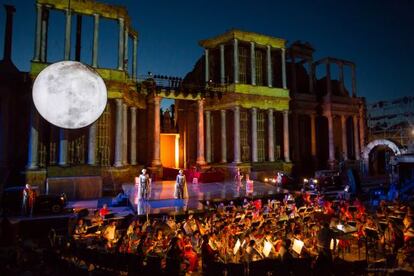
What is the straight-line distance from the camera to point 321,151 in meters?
36.2

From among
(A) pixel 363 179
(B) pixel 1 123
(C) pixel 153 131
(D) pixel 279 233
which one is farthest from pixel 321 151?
(B) pixel 1 123

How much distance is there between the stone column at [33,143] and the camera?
64.1ft

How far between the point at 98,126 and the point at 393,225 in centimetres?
2000

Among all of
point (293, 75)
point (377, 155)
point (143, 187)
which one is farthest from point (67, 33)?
point (377, 155)

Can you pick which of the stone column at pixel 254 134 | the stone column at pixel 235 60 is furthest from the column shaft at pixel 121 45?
the stone column at pixel 254 134

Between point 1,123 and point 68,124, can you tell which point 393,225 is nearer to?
point 68,124

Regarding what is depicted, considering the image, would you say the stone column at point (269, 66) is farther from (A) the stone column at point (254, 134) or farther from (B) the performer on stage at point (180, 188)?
(B) the performer on stage at point (180, 188)

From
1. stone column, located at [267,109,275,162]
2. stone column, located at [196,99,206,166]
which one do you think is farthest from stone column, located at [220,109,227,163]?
Result: stone column, located at [267,109,275,162]

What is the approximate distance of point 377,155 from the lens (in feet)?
122

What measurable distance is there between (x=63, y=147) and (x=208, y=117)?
14.9 m

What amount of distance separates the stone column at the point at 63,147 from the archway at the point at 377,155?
30211 mm

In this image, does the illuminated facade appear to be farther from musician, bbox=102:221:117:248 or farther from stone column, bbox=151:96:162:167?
musician, bbox=102:221:117:248

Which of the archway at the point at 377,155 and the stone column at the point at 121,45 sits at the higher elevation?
the stone column at the point at 121,45

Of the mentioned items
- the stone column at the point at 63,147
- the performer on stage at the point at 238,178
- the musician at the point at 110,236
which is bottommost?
the musician at the point at 110,236
